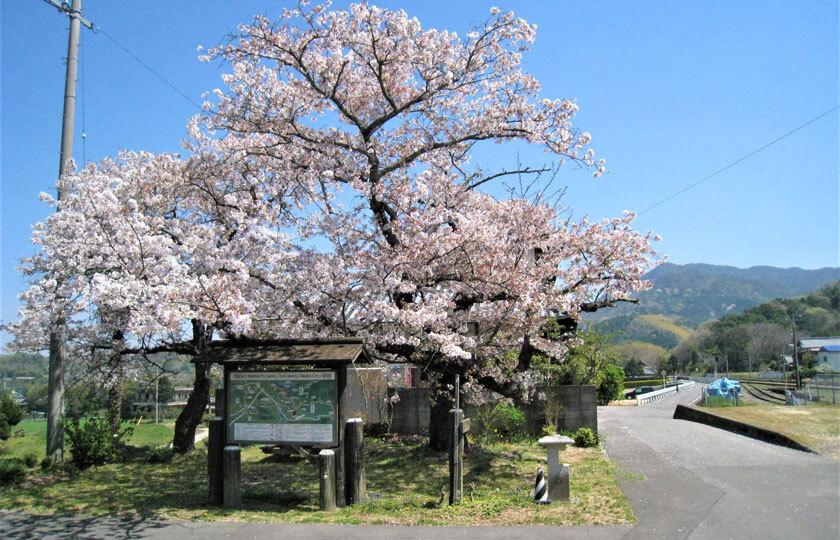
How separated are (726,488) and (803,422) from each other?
767cm

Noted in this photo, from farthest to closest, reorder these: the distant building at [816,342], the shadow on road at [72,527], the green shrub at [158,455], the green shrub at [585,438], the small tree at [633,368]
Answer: the small tree at [633,368] < the distant building at [816,342] < the green shrub at [585,438] < the green shrub at [158,455] < the shadow on road at [72,527]

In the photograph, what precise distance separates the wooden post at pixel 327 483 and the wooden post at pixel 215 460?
5.71 feet

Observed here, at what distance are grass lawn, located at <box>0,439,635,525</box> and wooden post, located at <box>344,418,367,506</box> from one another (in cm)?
23

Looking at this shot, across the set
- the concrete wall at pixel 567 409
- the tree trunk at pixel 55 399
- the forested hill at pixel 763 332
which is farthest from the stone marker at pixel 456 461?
the forested hill at pixel 763 332

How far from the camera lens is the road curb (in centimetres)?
1293

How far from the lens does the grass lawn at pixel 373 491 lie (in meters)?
8.69

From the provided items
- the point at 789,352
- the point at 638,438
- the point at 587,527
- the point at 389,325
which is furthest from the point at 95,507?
the point at 789,352

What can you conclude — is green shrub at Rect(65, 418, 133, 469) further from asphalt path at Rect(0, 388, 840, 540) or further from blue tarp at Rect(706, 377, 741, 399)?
blue tarp at Rect(706, 377, 741, 399)

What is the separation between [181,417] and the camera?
15086 millimetres

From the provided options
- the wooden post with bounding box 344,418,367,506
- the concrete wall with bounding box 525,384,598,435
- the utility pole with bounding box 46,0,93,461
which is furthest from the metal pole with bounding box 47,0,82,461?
the concrete wall with bounding box 525,384,598,435

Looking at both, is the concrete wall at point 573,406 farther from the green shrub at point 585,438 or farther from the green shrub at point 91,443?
the green shrub at point 91,443

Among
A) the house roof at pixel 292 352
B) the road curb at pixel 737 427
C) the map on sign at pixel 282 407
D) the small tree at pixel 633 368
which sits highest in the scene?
the house roof at pixel 292 352

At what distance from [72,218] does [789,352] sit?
114561 millimetres

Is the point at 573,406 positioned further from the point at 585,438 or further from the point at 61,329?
the point at 61,329
